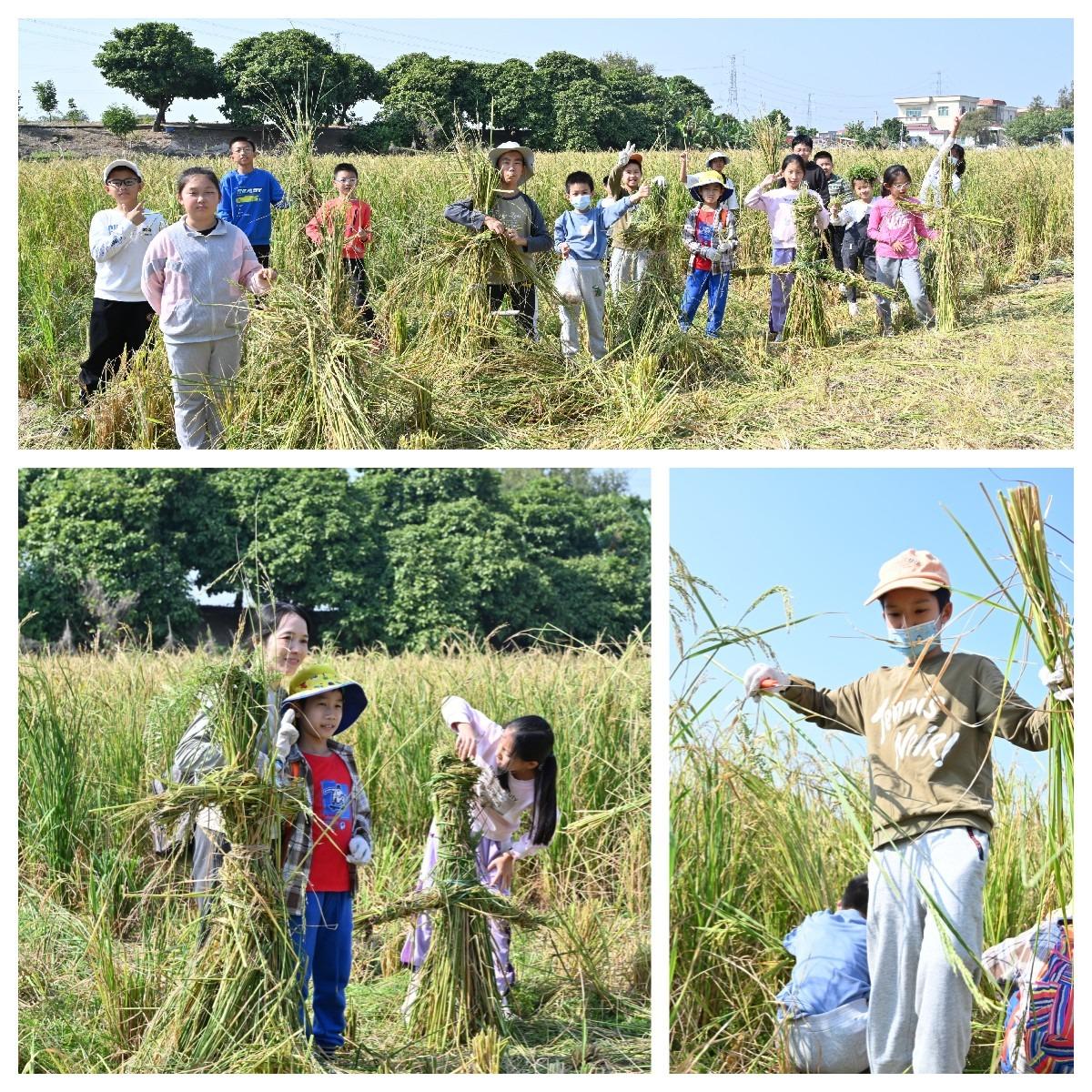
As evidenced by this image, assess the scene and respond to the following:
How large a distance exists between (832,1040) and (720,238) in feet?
17.4

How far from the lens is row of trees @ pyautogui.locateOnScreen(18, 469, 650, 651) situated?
11336 millimetres

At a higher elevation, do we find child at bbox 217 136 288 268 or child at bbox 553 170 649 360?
child at bbox 217 136 288 268

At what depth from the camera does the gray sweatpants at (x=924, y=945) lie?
10.5 feet

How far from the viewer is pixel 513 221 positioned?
20.2ft

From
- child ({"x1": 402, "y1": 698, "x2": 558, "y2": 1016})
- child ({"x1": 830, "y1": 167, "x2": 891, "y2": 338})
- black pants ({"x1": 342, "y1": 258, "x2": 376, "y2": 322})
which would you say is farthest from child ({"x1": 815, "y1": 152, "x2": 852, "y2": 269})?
child ({"x1": 402, "y1": 698, "x2": 558, "y2": 1016})

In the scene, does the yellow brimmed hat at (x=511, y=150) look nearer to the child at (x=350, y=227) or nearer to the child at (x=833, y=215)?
the child at (x=350, y=227)

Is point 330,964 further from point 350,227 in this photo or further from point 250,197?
point 250,197

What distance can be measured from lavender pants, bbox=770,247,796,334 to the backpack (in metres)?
4.98

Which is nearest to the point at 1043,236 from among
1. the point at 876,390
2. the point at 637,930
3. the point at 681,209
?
the point at 681,209

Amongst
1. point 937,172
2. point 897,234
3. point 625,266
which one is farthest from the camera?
point 937,172

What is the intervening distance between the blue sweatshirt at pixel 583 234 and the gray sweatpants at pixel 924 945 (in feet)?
14.2

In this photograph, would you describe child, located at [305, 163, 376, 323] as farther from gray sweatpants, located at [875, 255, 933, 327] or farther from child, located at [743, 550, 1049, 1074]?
gray sweatpants, located at [875, 255, 933, 327]

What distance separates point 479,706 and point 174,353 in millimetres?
2489

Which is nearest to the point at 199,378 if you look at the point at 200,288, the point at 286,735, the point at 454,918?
the point at 200,288
